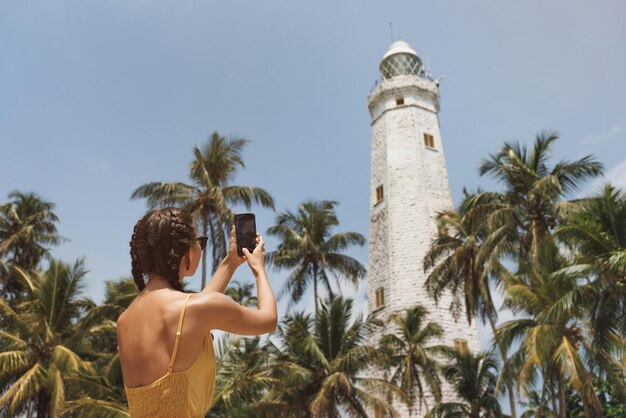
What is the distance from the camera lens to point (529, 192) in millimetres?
22562

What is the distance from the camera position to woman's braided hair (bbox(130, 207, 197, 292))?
8.06ft

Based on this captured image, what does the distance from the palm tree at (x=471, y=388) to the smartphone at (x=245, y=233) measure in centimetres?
2236

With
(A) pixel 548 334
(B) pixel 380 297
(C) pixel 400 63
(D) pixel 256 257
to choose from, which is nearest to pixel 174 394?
(D) pixel 256 257

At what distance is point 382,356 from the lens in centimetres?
2162

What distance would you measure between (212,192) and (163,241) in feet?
68.6

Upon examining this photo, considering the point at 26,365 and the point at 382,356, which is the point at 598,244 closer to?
the point at 382,356

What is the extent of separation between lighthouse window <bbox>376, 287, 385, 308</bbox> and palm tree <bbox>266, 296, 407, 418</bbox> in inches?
376

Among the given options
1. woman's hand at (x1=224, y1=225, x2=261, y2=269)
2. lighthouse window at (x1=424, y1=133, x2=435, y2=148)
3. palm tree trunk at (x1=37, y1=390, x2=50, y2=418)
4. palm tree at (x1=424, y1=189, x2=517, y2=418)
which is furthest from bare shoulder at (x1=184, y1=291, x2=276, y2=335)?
lighthouse window at (x1=424, y1=133, x2=435, y2=148)

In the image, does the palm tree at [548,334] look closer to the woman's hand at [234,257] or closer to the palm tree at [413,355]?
the palm tree at [413,355]

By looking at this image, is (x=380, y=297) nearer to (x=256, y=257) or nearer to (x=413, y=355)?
(x=413, y=355)

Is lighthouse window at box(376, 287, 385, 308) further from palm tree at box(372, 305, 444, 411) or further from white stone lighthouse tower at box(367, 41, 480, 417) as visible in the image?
palm tree at box(372, 305, 444, 411)

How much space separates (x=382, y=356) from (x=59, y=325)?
33.6 ft

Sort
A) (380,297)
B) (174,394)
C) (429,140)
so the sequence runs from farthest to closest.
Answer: (429,140)
(380,297)
(174,394)

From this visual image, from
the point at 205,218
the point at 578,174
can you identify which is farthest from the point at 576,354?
the point at 205,218
